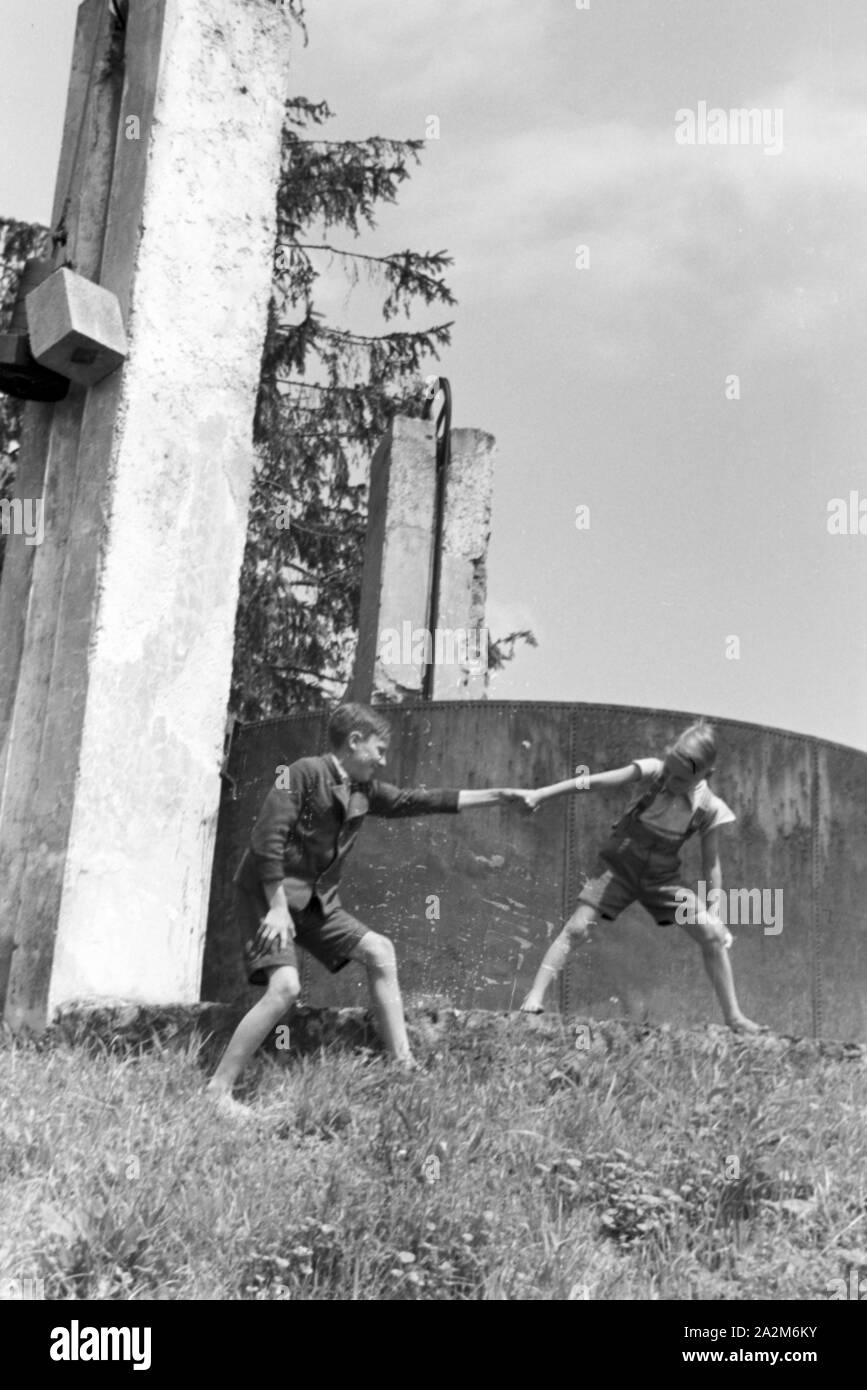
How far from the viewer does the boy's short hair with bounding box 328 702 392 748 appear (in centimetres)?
740

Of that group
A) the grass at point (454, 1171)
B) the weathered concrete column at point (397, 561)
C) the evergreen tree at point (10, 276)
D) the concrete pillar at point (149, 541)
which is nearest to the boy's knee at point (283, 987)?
the grass at point (454, 1171)

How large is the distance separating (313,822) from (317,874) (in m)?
0.22

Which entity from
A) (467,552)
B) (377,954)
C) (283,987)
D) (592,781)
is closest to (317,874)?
(377,954)

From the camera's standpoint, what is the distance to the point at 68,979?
7.93 m

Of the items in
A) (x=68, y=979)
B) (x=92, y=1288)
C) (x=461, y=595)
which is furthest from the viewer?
(x=461, y=595)

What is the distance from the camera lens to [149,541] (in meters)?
8.52

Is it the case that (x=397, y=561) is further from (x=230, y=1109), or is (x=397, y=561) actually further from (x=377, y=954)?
(x=230, y=1109)

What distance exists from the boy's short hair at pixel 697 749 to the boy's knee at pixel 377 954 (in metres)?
2.24

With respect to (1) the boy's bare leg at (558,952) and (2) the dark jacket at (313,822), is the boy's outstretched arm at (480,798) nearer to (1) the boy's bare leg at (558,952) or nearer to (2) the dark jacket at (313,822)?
(2) the dark jacket at (313,822)

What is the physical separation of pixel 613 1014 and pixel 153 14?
18.9ft

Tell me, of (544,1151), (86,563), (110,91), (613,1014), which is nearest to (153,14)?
(110,91)

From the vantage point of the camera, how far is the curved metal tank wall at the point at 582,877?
877cm

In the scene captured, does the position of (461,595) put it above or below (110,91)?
below

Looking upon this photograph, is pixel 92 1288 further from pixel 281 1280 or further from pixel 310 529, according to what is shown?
pixel 310 529
